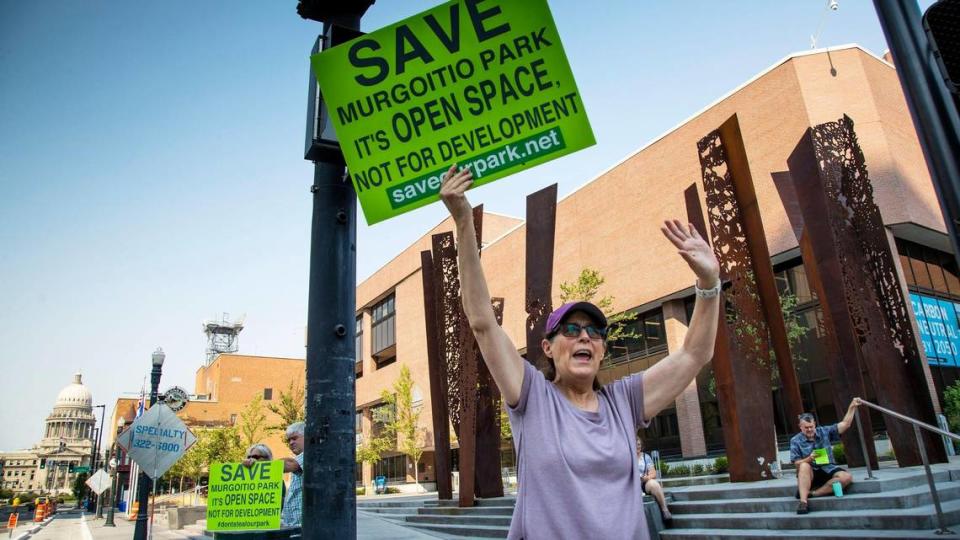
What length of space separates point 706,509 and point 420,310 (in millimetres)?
35364

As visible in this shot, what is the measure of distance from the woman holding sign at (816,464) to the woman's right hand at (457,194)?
820 centimetres

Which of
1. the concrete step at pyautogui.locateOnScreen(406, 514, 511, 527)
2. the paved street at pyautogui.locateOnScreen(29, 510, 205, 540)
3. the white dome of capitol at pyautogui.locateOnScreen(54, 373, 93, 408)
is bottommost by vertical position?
the paved street at pyautogui.locateOnScreen(29, 510, 205, 540)

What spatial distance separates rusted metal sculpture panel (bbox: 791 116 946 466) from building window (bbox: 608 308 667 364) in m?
16.1

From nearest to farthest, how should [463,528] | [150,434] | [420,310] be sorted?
[150,434]
[463,528]
[420,310]

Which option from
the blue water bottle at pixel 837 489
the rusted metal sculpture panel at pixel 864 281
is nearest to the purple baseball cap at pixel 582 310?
the blue water bottle at pixel 837 489

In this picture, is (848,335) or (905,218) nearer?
(848,335)

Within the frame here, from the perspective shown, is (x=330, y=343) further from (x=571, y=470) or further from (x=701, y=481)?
(x=701, y=481)

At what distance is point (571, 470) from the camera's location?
1790 mm

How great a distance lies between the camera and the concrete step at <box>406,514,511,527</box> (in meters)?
12.4

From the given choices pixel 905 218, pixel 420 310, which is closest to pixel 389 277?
pixel 420 310

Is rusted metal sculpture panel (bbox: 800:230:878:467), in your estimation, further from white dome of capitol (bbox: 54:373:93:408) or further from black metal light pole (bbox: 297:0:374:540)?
white dome of capitol (bbox: 54:373:93:408)

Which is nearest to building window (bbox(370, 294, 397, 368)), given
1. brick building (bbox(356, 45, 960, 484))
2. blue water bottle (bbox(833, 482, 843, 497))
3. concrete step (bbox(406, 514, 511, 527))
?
brick building (bbox(356, 45, 960, 484))

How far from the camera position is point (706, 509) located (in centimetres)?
956

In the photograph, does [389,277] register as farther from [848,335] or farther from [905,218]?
[848,335]
